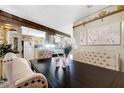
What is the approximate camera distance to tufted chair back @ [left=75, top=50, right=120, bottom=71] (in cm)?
209

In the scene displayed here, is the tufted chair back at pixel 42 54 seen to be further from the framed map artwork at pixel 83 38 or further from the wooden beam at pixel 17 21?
the framed map artwork at pixel 83 38

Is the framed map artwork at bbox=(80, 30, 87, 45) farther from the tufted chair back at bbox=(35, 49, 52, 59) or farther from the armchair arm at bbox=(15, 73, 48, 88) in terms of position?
the armchair arm at bbox=(15, 73, 48, 88)

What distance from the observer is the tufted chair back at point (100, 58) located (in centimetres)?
209

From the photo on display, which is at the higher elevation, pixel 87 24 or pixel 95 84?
pixel 87 24

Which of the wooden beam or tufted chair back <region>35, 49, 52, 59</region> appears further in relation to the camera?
tufted chair back <region>35, 49, 52, 59</region>

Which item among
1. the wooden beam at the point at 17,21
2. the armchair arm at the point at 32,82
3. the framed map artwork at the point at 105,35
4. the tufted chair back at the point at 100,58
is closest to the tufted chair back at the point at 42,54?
the wooden beam at the point at 17,21

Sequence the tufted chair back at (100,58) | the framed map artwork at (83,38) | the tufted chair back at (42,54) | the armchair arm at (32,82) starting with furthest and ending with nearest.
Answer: the tufted chair back at (42,54) < the framed map artwork at (83,38) < the tufted chair back at (100,58) < the armchair arm at (32,82)

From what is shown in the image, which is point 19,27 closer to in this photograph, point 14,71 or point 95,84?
point 14,71

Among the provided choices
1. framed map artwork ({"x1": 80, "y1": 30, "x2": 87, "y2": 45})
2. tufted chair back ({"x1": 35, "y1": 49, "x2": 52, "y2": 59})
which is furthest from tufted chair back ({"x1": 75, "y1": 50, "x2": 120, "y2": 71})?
tufted chair back ({"x1": 35, "y1": 49, "x2": 52, "y2": 59})

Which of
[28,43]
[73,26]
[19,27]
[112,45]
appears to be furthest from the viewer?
[28,43]

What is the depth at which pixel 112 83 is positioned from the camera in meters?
1.01

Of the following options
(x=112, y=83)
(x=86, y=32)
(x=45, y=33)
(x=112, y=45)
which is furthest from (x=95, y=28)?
(x=45, y=33)
